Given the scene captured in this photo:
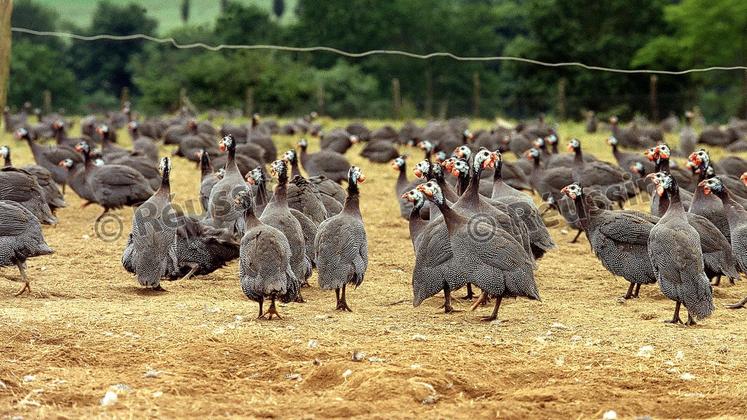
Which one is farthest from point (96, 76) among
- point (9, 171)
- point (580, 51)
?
point (9, 171)

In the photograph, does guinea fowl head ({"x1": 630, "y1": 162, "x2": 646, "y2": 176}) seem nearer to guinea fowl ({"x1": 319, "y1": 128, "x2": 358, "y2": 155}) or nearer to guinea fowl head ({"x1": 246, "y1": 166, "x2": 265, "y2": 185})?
guinea fowl head ({"x1": 246, "y1": 166, "x2": 265, "y2": 185})

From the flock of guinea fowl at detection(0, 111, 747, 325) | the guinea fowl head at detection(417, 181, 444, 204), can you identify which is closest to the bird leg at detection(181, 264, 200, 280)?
the flock of guinea fowl at detection(0, 111, 747, 325)

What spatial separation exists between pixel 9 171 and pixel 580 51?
1421 inches

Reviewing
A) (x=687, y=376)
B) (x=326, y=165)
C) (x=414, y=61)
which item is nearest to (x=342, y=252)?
(x=687, y=376)

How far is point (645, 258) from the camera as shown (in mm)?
9727

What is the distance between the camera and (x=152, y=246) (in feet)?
32.2

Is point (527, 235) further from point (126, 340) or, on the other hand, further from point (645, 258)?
point (126, 340)

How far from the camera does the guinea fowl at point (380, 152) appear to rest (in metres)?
22.2

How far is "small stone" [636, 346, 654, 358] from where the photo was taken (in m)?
7.41

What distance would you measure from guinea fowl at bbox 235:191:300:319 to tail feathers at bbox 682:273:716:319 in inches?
122

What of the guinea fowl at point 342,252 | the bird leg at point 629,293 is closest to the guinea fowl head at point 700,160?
the bird leg at point 629,293

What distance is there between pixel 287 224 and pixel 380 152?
12773 millimetres

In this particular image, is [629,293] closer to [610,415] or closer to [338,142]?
[610,415]

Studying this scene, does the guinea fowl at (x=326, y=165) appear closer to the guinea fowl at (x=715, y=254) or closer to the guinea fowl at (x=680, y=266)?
the guinea fowl at (x=715, y=254)
